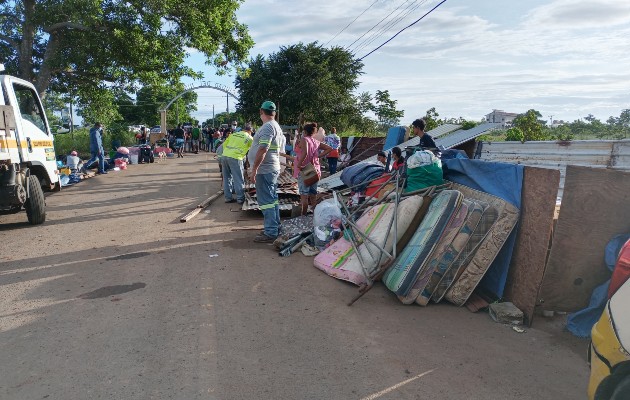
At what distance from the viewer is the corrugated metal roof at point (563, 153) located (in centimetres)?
595

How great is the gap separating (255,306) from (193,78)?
46.6ft

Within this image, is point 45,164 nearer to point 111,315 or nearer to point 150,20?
point 111,315

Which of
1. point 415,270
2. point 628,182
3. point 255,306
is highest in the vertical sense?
point 628,182

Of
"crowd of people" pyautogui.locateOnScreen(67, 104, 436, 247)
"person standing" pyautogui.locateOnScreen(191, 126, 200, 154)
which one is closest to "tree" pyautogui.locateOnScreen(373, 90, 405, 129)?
"person standing" pyautogui.locateOnScreen(191, 126, 200, 154)

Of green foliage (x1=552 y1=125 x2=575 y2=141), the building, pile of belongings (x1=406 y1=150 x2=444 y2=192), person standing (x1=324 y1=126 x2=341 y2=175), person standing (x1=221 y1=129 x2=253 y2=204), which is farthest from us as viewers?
the building

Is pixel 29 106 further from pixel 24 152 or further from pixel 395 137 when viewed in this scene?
pixel 395 137

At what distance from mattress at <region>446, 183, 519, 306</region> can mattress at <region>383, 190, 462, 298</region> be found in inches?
16.4

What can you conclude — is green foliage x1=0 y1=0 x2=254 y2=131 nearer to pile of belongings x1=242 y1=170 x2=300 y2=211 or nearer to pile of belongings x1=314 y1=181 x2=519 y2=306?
pile of belongings x1=242 y1=170 x2=300 y2=211

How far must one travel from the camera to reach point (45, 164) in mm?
8109

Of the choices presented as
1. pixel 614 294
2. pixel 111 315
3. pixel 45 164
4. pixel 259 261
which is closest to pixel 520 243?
pixel 614 294

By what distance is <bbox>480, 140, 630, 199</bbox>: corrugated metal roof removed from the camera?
5.95 m

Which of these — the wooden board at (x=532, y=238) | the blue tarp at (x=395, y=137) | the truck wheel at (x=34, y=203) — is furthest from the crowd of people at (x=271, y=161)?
the truck wheel at (x=34, y=203)

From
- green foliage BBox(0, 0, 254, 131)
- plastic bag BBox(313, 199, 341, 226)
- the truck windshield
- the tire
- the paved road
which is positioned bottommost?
the paved road

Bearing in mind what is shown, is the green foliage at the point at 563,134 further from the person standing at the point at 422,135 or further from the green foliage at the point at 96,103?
the green foliage at the point at 96,103
